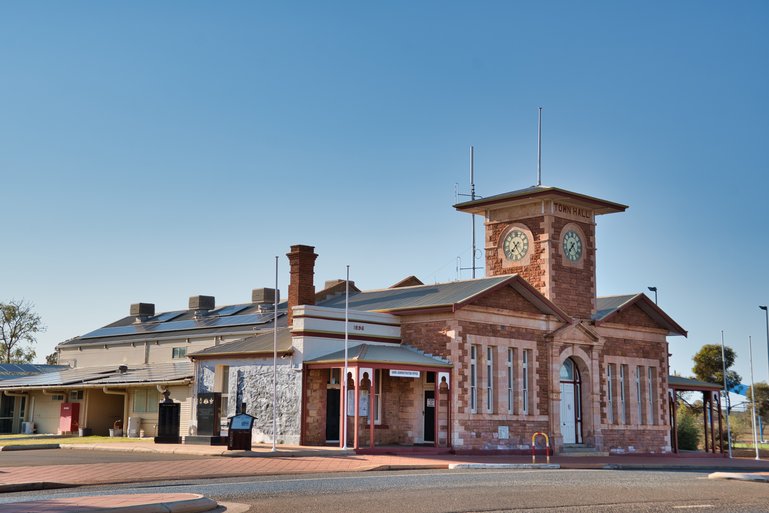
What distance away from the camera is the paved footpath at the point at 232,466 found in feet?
59.8

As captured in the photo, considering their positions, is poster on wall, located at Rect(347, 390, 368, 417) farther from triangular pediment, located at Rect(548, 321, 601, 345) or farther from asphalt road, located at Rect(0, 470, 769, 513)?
asphalt road, located at Rect(0, 470, 769, 513)

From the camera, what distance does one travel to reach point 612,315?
38.9 metres

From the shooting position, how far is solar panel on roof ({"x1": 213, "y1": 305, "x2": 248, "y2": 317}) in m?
47.9

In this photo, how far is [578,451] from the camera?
36.0m

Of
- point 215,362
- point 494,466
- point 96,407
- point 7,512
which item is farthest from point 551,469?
point 96,407

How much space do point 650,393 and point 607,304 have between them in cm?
414

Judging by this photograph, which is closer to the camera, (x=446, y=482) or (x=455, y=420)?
(x=446, y=482)

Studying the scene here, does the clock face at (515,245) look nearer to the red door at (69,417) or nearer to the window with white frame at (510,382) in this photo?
the window with white frame at (510,382)

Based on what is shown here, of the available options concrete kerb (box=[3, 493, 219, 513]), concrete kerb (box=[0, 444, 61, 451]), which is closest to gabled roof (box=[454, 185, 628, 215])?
concrete kerb (box=[0, 444, 61, 451])

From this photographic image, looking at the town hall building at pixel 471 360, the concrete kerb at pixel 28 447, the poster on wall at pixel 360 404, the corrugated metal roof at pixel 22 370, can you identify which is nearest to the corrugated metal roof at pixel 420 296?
the town hall building at pixel 471 360

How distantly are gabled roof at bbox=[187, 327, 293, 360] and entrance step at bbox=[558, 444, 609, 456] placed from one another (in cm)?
1077

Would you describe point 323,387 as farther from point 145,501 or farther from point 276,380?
point 145,501

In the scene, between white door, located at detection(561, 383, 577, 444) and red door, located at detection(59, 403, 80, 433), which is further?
red door, located at detection(59, 403, 80, 433)

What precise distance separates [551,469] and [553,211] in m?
14.5
